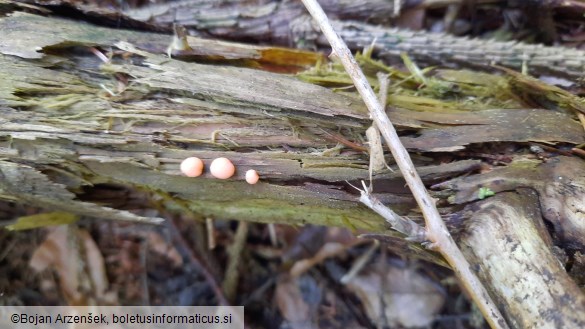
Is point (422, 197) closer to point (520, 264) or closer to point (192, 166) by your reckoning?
point (520, 264)

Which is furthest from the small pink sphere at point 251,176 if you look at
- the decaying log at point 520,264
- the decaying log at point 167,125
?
the decaying log at point 520,264

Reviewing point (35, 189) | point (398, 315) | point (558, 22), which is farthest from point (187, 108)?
point (558, 22)

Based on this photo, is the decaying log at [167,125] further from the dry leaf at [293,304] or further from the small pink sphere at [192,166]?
the dry leaf at [293,304]

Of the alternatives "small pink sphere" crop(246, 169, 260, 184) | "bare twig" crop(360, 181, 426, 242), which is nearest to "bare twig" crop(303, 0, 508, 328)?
"bare twig" crop(360, 181, 426, 242)

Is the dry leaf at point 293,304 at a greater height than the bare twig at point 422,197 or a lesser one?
lesser

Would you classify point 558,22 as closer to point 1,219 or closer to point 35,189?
point 35,189

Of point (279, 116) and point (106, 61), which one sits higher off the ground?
point (106, 61)

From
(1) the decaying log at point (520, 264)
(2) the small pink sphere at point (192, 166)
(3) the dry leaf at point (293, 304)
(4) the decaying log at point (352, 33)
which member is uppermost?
(4) the decaying log at point (352, 33)
